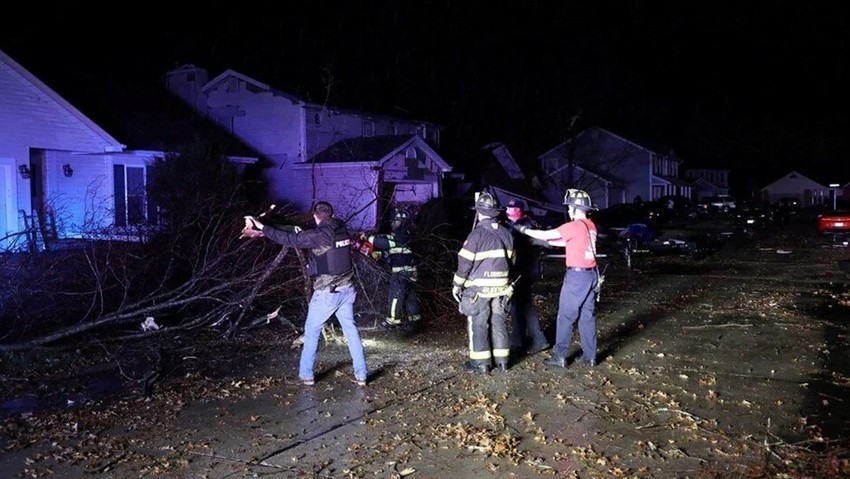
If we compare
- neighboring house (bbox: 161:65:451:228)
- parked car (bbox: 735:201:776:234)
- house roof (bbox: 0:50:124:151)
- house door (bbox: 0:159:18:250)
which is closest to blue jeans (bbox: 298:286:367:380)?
house door (bbox: 0:159:18:250)

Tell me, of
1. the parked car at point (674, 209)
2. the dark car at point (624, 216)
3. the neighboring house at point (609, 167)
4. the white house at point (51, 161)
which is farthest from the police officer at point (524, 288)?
the neighboring house at point (609, 167)

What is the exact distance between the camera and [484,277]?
7027mm

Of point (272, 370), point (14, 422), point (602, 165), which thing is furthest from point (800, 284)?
point (602, 165)

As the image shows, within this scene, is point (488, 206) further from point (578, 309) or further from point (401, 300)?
point (401, 300)

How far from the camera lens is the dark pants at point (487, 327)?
705 centimetres

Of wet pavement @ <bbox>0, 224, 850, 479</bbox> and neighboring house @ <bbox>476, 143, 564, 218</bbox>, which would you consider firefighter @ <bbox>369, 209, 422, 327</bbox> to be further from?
neighboring house @ <bbox>476, 143, 564, 218</bbox>

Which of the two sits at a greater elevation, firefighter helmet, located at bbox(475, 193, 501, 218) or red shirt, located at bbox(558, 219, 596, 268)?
firefighter helmet, located at bbox(475, 193, 501, 218)

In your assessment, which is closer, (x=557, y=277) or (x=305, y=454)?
(x=305, y=454)

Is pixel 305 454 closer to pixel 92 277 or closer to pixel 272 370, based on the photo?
pixel 272 370

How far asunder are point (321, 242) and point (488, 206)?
1682 millimetres

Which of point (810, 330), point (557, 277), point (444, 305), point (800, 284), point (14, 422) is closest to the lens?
point (14, 422)

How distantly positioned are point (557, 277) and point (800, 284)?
4.81m

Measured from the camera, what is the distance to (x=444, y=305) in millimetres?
10336

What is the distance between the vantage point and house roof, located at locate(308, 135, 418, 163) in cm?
2602
